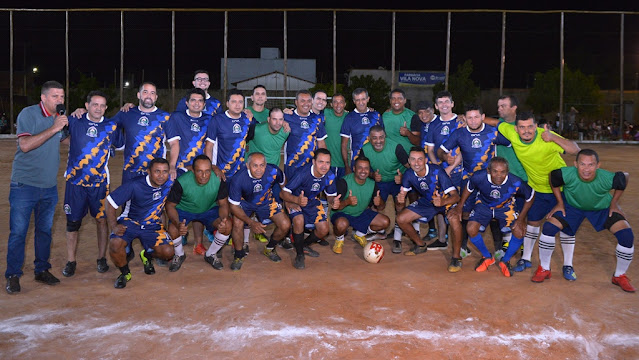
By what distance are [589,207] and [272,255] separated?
12.1 ft

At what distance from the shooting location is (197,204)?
6828 mm

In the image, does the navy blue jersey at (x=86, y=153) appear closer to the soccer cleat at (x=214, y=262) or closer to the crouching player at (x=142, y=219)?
the crouching player at (x=142, y=219)

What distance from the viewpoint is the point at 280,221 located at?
7062 millimetres

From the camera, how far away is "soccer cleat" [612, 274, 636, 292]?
587cm

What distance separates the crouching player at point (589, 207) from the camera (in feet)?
19.7

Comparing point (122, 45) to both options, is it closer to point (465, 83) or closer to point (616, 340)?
point (616, 340)

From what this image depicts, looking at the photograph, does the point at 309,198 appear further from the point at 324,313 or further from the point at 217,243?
the point at 324,313

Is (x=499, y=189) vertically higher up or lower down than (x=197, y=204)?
higher up

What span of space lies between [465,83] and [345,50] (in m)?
13.6

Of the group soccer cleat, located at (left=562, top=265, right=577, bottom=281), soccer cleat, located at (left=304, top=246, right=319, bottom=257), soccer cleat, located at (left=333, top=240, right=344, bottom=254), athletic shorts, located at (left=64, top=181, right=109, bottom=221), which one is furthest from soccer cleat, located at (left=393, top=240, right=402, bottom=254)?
athletic shorts, located at (left=64, top=181, right=109, bottom=221)

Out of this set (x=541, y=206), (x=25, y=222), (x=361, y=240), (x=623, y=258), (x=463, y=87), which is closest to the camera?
(x=25, y=222)

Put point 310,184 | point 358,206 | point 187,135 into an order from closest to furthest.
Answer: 1. point 310,184
2. point 187,135
3. point 358,206

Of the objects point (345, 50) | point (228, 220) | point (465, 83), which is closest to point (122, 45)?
point (345, 50)

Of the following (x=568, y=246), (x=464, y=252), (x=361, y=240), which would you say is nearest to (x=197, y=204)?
(x=361, y=240)
